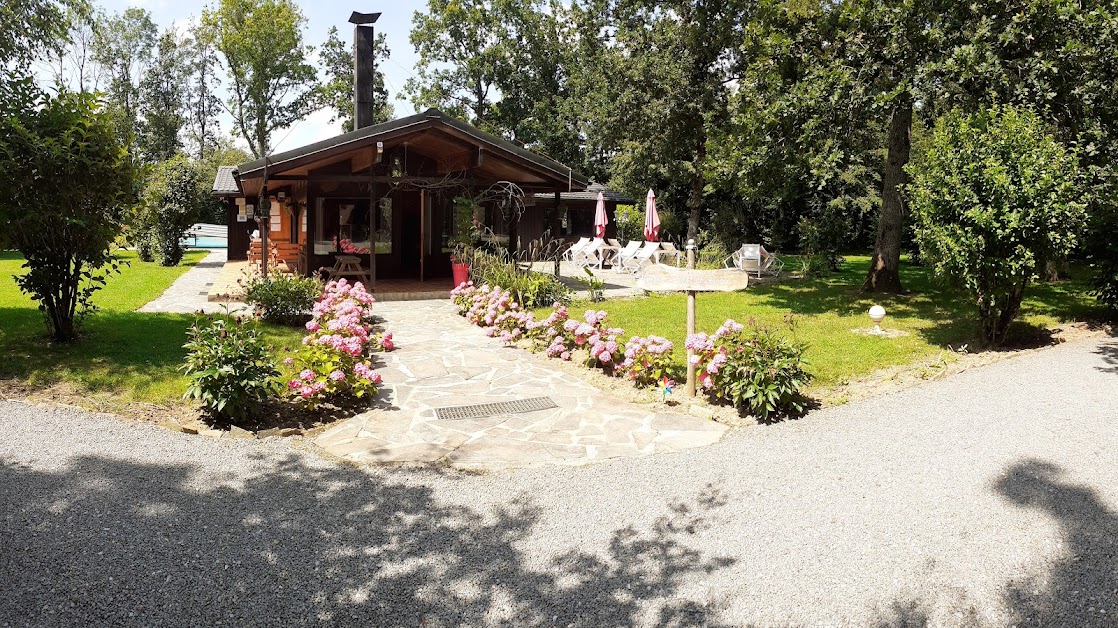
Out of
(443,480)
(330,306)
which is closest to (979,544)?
(443,480)

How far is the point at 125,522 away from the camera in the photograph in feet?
13.7

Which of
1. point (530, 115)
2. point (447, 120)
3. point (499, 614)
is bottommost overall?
point (499, 614)

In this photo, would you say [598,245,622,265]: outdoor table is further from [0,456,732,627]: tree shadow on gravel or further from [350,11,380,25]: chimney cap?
[0,456,732,627]: tree shadow on gravel

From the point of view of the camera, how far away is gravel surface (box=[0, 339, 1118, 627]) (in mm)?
3479

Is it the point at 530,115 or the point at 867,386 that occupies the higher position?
the point at 530,115

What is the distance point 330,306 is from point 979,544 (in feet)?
26.6

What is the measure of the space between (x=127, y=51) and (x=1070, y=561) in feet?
200

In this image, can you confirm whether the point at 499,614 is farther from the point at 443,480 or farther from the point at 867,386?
the point at 867,386

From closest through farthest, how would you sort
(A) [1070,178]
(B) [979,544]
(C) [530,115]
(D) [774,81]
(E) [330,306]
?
(B) [979,544], (A) [1070,178], (E) [330,306], (D) [774,81], (C) [530,115]

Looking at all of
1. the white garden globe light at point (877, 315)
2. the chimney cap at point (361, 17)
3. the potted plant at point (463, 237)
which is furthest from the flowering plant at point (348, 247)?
the white garden globe light at point (877, 315)

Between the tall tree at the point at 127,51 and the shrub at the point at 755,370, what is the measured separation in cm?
5277

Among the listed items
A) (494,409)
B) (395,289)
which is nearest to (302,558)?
(494,409)

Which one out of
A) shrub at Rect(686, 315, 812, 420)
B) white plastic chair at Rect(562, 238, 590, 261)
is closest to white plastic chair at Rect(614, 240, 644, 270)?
white plastic chair at Rect(562, 238, 590, 261)

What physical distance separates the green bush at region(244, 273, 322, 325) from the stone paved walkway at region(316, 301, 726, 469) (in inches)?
94.9
